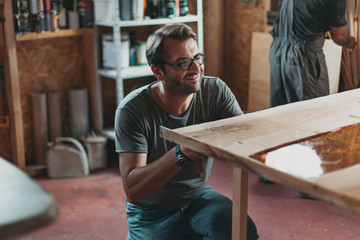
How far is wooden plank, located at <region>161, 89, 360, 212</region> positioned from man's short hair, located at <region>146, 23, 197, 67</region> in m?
0.41

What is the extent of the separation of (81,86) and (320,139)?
8.85 feet

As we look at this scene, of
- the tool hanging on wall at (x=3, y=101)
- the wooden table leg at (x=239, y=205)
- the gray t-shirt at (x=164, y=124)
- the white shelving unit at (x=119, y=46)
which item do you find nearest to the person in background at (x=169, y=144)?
the gray t-shirt at (x=164, y=124)

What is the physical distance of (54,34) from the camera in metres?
3.52

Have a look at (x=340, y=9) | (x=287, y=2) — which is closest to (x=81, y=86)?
(x=287, y=2)

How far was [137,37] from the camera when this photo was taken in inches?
156

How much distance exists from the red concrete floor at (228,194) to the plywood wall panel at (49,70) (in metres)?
0.56

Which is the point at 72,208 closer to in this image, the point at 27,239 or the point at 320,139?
the point at 27,239

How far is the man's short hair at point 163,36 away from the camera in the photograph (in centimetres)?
198

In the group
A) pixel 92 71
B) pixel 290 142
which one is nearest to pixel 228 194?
pixel 92 71

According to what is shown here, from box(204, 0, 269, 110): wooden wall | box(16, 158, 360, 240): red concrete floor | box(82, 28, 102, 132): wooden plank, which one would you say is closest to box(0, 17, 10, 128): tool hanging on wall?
box(16, 158, 360, 240): red concrete floor

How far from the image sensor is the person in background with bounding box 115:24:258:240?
1910 mm

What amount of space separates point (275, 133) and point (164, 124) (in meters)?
0.50

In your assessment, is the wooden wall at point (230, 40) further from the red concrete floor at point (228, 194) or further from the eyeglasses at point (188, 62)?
the eyeglasses at point (188, 62)

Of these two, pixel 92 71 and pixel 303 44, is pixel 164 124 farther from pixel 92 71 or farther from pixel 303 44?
pixel 92 71
